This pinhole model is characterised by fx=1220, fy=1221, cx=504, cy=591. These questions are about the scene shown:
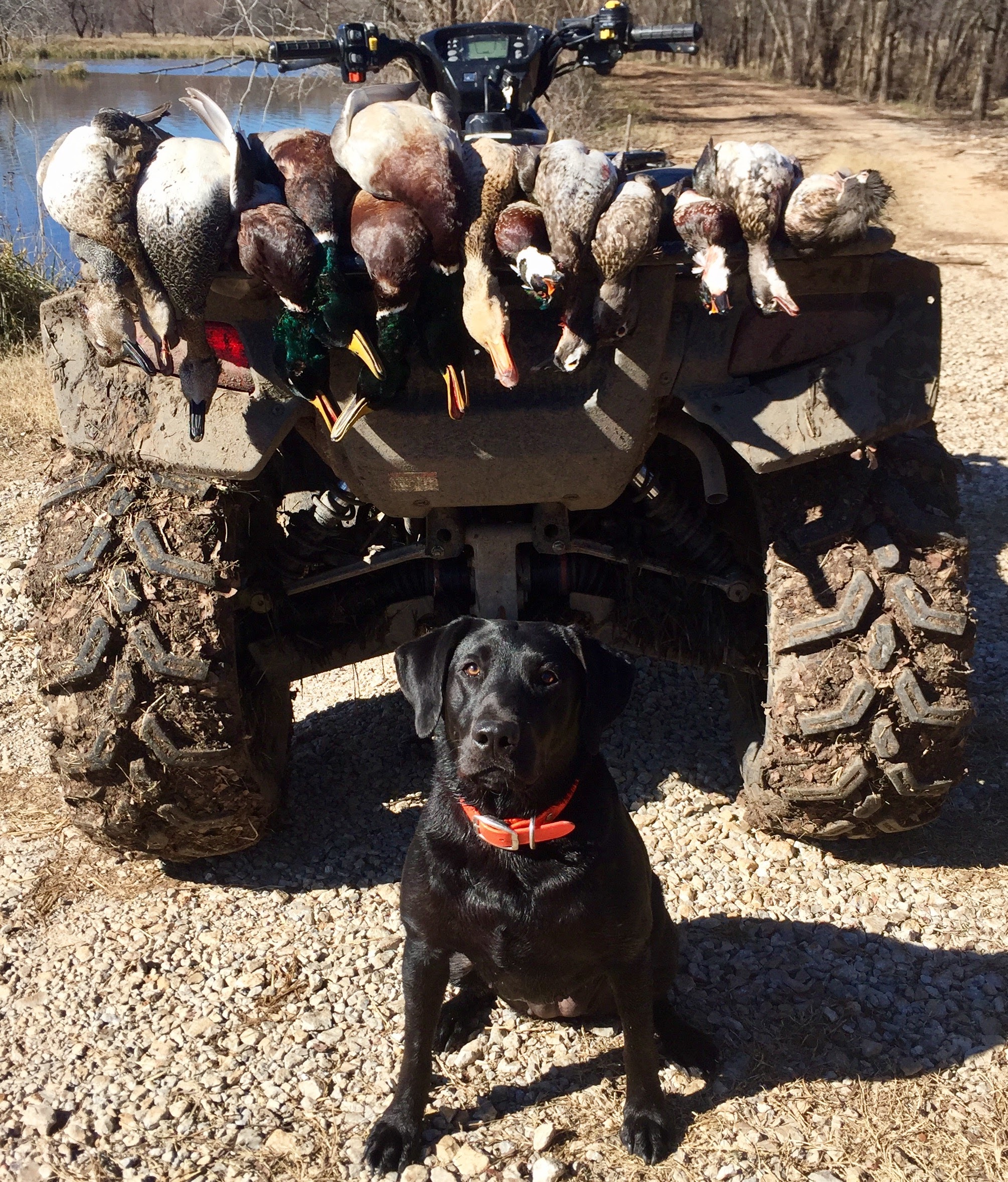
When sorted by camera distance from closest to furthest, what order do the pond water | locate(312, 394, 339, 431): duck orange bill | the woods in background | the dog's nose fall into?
the dog's nose
locate(312, 394, 339, 431): duck orange bill
the pond water
the woods in background

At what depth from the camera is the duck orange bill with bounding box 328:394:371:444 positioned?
9.19 ft

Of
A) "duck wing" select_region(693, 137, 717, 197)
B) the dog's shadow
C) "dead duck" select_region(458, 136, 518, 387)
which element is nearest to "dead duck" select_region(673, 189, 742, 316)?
"duck wing" select_region(693, 137, 717, 197)

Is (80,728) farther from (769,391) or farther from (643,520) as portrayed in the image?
(769,391)

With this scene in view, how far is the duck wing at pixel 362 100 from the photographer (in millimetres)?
2719

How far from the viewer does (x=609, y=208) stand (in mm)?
2633

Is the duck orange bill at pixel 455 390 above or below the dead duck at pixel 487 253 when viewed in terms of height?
below

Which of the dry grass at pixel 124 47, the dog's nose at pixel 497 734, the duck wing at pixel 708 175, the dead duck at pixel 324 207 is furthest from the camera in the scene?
the dry grass at pixel 124 47

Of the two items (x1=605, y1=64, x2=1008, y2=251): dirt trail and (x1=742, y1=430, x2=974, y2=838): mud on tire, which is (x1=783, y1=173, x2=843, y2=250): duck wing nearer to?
(x1=742, y1=430, x2=974, y2=838): mud on tire

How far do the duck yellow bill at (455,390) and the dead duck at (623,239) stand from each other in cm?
35

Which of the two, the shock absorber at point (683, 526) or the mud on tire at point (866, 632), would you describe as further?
the shock absorber at point (683, 526)

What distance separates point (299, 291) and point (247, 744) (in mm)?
1380

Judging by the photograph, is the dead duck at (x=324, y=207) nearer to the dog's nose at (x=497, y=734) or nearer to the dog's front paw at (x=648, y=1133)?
the dog's nose at (x=497, y=734)

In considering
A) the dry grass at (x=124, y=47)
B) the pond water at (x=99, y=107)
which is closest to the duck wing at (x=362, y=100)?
the pond water at (x=99, y=107)

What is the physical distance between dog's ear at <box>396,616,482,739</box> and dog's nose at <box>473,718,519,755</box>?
A: 25 centimetres
